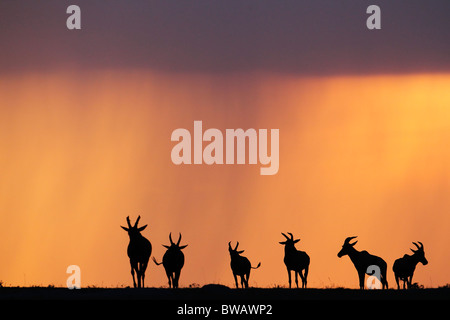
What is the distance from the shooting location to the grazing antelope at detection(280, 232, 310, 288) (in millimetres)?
29102

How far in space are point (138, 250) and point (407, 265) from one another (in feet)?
29.2

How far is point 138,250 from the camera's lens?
1088 inches

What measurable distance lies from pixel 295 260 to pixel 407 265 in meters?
3.72

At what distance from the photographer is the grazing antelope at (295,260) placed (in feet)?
95.5

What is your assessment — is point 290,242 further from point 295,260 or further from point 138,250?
point 138,250

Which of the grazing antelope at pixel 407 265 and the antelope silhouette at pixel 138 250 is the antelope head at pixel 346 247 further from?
the antelope silhouette at pixel 138 250

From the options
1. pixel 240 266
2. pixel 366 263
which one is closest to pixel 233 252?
pixel 240 266

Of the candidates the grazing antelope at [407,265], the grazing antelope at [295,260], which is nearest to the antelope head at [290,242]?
the grazing antelope at [295,260]

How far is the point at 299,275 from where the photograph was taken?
96.3ft

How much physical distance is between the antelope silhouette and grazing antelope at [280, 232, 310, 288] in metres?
4.61

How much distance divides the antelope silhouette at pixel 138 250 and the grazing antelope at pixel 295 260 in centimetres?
461
